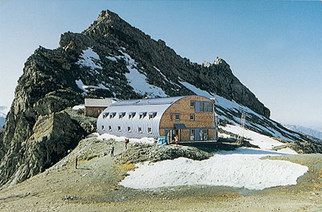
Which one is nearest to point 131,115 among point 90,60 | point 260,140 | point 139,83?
point 260,140

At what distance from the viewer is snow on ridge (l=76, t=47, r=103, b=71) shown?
306 feet

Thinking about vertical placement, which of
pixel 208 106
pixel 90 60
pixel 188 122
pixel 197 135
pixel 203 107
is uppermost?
pixel 90 60

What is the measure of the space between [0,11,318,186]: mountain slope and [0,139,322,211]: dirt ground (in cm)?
1845

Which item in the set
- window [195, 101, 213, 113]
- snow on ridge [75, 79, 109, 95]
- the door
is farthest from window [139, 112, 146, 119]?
snow on ridge [75, 79, 109, 95]

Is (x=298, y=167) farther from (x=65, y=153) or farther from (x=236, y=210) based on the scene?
(x=65, y=153)

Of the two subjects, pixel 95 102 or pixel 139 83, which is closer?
pixel 95 102

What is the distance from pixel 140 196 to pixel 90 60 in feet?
271

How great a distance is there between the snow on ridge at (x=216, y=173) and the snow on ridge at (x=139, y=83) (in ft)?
211

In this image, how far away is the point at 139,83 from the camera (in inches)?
3947

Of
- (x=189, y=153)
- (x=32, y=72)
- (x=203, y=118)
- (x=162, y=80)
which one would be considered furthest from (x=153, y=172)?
(x=162, y=80)

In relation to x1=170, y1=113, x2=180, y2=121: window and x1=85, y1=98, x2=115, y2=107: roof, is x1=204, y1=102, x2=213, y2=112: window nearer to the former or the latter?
x1=170, y1=113, x2=180, y2=121: window

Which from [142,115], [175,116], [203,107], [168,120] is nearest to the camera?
[168,120]

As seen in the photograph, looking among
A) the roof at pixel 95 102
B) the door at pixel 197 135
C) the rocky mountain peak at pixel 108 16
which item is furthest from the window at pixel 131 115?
the rocky mountain peak at pixel 108 16

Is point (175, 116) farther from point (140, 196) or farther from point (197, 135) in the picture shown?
point (140, 196)
